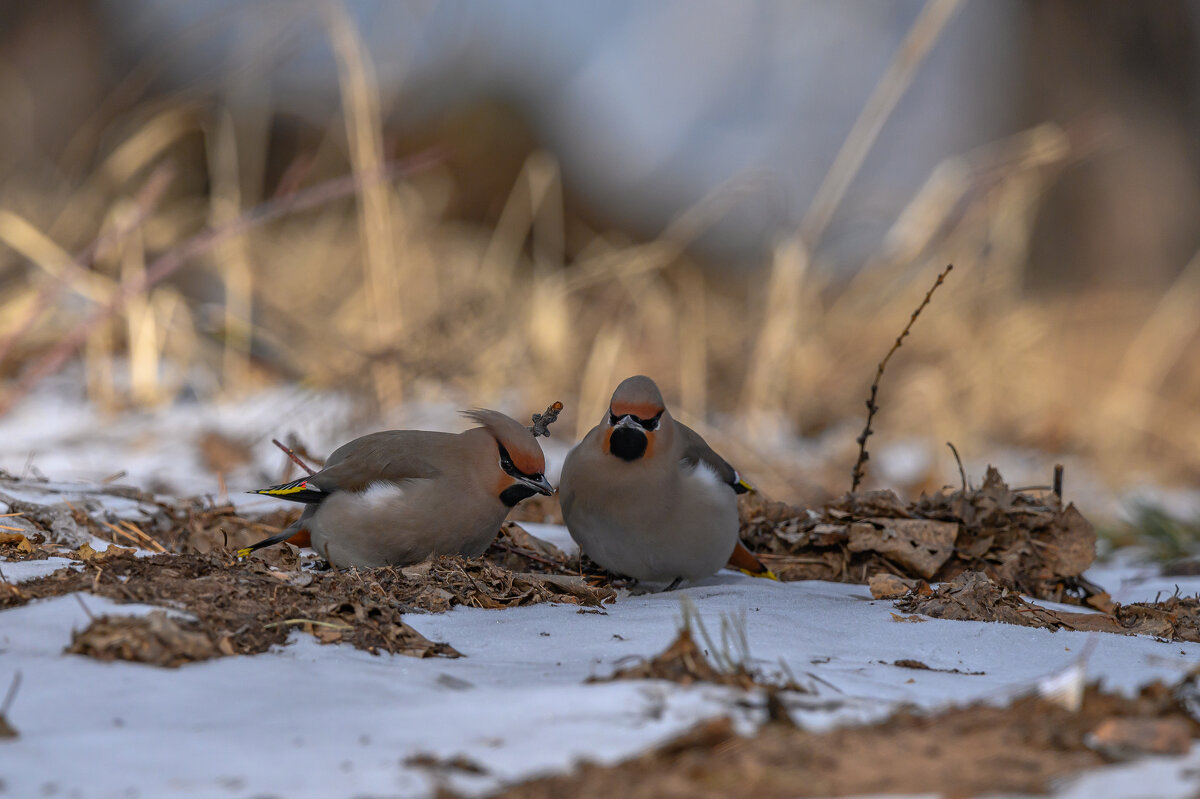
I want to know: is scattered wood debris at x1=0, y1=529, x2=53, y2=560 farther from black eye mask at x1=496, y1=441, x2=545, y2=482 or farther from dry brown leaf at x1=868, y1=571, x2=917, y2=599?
dry brown leaf at x1=868, y1=571, x2=917, y2=599

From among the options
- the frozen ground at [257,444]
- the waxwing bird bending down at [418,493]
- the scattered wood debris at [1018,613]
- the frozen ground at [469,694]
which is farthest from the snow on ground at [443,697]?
Answer: the frozen ground at [257,444]

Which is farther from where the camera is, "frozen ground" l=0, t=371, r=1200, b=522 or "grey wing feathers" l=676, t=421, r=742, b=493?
"frozen ground" l=0, t=371, r=1200, b=522

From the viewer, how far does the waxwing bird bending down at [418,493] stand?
3.18m

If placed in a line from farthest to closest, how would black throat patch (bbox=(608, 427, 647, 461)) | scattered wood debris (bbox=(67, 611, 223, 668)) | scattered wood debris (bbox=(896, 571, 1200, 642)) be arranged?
black throat patch (bbox=(608, 427, 647, 461)) → scattered wood debris (bbox=(896, 571, 1200, 642)) → scattered wood debris (bbox=(67, 611, 223, 668))

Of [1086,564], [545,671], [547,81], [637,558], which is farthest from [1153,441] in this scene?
[547,81]

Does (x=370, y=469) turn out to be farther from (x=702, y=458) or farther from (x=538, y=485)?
(x=702, y=458)

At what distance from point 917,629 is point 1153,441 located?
6071mm

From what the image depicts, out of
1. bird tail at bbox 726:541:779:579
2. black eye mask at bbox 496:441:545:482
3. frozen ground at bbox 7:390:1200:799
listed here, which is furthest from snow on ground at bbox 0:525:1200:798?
bird tail at bbox 726:541:779:579

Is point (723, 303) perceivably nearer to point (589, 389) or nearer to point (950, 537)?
point (589, 389)

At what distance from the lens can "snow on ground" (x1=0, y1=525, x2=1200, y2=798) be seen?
1528mm

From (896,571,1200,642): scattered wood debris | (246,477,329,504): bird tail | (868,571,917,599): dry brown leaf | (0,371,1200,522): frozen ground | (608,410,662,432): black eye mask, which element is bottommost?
(896,571,1200,642): scattered wood debris

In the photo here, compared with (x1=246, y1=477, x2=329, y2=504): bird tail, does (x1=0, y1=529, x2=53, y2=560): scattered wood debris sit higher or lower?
lower

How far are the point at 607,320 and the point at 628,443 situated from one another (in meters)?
4.26

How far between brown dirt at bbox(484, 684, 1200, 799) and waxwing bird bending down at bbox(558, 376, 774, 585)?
1563mm
